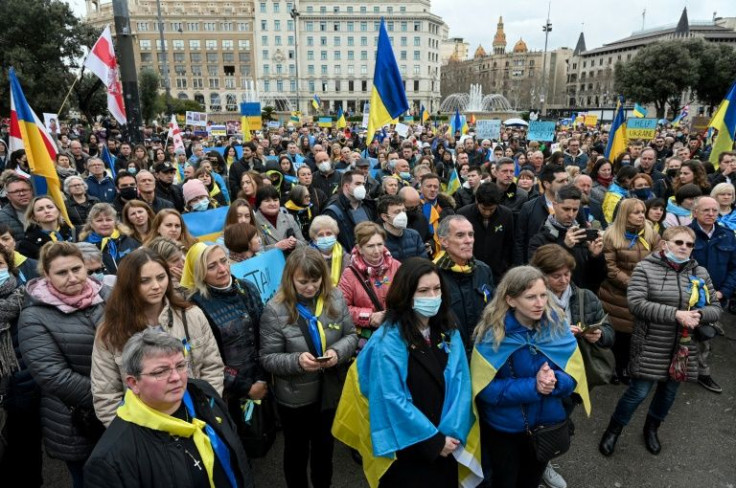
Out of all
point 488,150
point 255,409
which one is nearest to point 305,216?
point 255,409

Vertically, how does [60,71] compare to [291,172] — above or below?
above

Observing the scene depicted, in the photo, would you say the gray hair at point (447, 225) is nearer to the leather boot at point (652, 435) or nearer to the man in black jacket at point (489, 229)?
the man in black jacket at point (489, 229)

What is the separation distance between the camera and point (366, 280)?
356cm

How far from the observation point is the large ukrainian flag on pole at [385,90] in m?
7.37

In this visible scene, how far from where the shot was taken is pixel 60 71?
21391 mm

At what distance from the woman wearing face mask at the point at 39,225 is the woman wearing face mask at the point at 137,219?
77 centimetres

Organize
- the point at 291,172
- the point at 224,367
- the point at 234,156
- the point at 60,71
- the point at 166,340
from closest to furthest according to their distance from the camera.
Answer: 1. the point at 166,340
2. the point at 224,367
3. the point at 291,172
4. the point at 234,156
5. the point at 60,71

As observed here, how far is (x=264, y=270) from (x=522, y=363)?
92.8 inches

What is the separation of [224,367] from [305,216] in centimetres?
325

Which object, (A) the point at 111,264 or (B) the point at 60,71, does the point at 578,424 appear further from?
(B) the point at 60,71

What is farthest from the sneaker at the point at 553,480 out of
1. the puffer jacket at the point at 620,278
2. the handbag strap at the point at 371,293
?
the handbag strap at the point at 371,293

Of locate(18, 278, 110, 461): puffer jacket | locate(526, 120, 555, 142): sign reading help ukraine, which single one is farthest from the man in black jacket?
locate(526, 120, 555, 142): sign reading help ukraine

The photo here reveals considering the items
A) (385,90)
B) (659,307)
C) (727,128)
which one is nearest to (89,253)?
(659,307)

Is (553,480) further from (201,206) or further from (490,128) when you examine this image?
(490,128)
